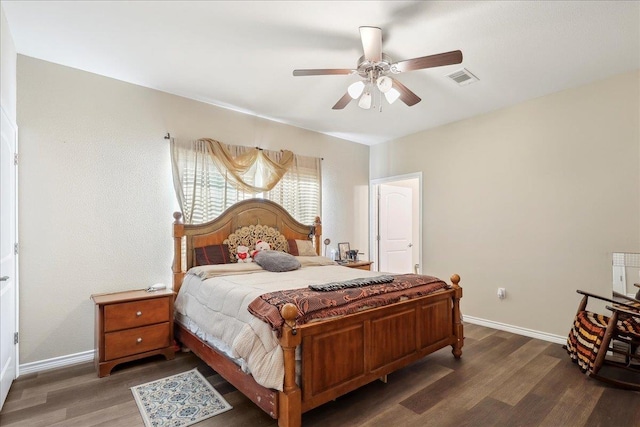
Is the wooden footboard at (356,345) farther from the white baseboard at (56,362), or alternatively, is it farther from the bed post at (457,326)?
the white baseboard at (56,362)

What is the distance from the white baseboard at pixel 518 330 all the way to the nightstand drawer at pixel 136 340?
12.0 ft

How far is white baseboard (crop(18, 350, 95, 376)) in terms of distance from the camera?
275 cm

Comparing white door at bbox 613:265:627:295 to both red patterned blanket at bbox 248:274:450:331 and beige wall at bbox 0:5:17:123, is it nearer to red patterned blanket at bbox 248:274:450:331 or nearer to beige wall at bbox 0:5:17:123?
red patterned blanket at bbox 248:274:450:331

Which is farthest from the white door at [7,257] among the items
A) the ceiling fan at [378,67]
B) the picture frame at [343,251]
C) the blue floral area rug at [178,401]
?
the picture frame at [343,251]

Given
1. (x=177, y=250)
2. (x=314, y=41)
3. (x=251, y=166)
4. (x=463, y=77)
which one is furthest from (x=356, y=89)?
(x=177, y=250)

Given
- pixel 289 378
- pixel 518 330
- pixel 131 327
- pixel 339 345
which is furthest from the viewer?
pixel 518 330

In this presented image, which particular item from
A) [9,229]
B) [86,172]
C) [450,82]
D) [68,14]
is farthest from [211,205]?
[450,82]

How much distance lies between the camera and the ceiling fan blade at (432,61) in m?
2.12

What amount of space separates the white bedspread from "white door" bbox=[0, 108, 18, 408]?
1.24 metres

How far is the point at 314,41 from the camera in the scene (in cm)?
260

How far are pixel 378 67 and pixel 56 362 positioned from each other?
377cm

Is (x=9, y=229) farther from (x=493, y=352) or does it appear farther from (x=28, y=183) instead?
(x=493, y=352)

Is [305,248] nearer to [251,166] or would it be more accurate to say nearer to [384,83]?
[251,166]

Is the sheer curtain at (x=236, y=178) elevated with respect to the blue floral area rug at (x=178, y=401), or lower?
elevated
